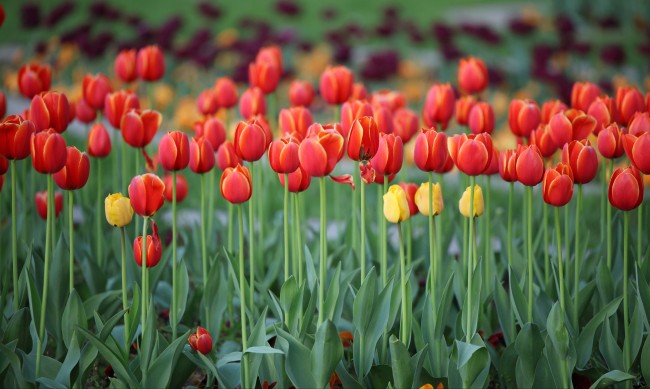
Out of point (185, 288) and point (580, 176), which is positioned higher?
point (580, 176)

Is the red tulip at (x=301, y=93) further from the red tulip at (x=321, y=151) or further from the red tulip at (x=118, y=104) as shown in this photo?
the red tulip at (x=321, y=151)

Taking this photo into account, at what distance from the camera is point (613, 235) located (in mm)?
2857

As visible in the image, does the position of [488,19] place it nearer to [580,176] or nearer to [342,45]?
[342,45]

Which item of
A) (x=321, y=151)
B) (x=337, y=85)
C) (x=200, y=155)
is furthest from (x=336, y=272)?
(x=337, y=85)

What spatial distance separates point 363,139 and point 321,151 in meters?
0.12

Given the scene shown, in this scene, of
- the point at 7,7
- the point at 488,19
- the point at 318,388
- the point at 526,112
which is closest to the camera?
the point at 318,388

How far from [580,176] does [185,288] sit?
1185 millimetres

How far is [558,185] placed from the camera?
6.81 ft

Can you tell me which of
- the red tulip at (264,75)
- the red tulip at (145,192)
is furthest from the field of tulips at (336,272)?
the red tulip at (264,75)

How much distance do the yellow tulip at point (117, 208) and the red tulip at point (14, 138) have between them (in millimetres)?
287

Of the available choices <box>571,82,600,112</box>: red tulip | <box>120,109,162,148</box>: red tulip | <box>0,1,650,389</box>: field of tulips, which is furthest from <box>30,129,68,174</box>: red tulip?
<box>571,82,600,112</box>: red tulip

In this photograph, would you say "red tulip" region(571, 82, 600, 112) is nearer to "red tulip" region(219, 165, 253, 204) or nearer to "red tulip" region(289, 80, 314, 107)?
"red tulip" region(289, 80, 314, 107)

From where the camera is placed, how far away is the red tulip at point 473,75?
10.0 ft

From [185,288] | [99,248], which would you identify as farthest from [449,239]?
[99,248]
